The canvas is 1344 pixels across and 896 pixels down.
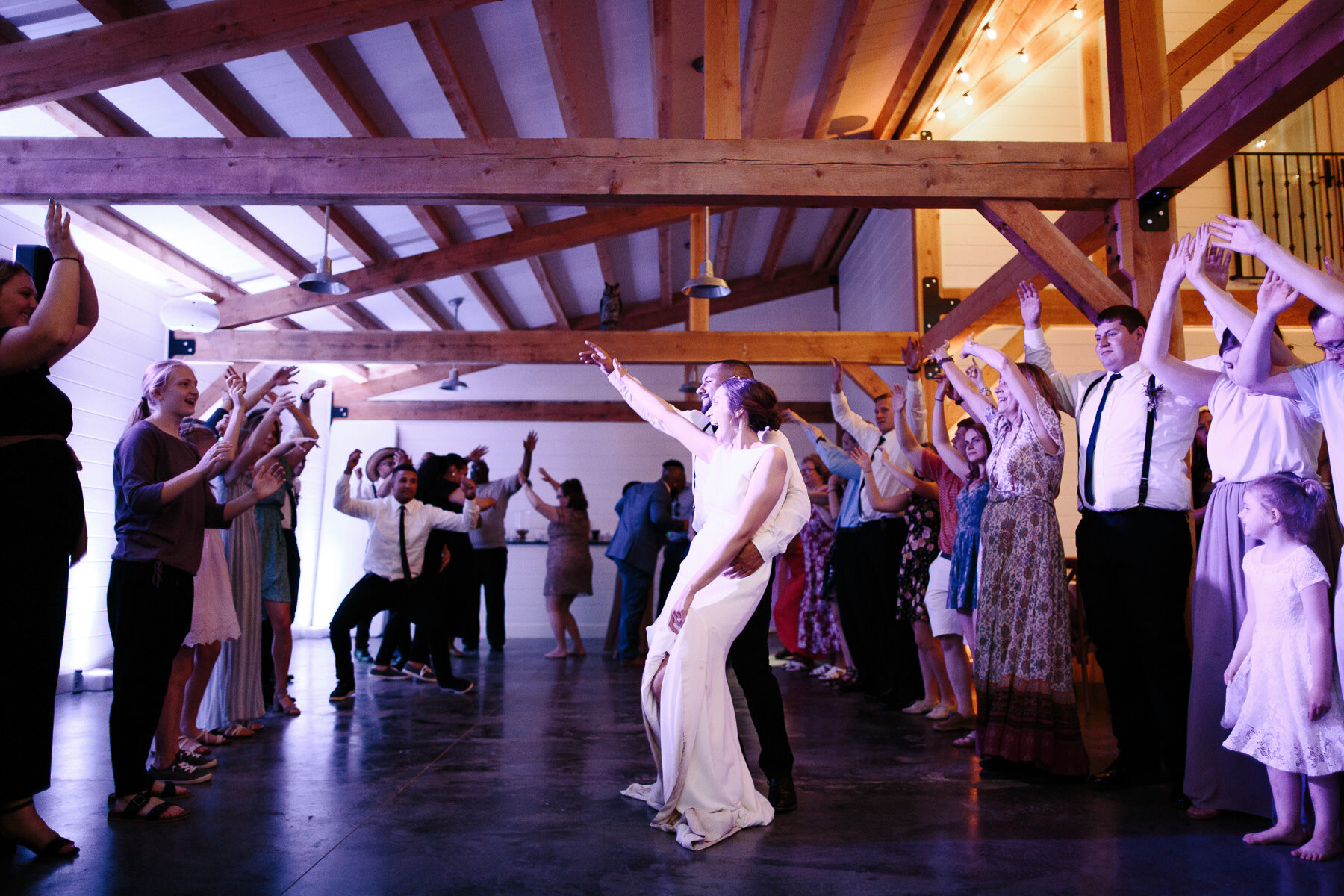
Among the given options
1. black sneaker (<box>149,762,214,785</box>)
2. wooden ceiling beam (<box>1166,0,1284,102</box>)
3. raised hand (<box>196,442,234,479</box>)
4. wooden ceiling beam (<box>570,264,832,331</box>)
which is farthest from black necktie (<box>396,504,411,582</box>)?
wooden ceiling beam (<box>570,264,832,331</box>)

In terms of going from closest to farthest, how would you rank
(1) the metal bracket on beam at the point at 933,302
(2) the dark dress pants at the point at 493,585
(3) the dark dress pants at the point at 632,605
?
1. (3) the dark dress pants at the point at 632,605
2. (1) the metal bracket on beam at the point at 933,302
3. (2) the dark dress pants at the point at 493,585

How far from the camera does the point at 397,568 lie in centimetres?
511

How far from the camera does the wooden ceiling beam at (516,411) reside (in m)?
11.7

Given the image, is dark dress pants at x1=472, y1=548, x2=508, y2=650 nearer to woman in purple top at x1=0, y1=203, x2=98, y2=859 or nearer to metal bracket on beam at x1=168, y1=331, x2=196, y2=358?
metal bracket on beam at x1=168, y1=331, x2=196, y2=358

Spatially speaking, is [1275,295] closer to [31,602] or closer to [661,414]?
[661,414]

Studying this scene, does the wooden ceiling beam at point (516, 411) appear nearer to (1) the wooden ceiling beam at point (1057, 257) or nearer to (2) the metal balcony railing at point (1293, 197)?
(2) the metal balcony railing at point (1293, 197)

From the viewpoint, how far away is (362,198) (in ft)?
13.6

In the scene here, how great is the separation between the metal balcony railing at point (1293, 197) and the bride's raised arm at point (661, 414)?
690 cm

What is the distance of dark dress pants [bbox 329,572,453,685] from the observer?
4867 millimetres

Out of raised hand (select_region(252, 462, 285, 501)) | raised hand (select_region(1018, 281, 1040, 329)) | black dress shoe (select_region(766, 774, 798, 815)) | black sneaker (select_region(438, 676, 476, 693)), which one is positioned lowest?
black sneaker (select_region(438, 676, 476, 693))

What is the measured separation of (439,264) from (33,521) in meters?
6.20

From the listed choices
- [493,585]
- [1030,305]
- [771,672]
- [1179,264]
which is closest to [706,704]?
[771,672]

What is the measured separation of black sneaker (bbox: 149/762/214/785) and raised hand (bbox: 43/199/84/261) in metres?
1.65

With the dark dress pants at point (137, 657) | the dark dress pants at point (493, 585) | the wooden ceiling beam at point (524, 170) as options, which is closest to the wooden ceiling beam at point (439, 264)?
the dark dress pants at point (493, 585)
